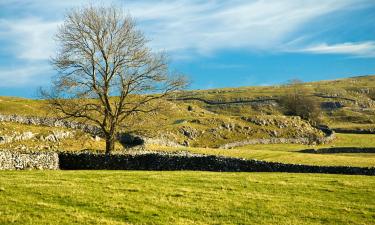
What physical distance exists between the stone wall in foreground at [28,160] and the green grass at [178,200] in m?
4.13

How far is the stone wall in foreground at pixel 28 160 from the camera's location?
32188mm

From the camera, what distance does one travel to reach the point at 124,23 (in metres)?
42.8

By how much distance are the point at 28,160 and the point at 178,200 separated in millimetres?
18616

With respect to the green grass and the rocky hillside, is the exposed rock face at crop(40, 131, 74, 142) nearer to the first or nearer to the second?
the rocky hillside

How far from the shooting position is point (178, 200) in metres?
21.1

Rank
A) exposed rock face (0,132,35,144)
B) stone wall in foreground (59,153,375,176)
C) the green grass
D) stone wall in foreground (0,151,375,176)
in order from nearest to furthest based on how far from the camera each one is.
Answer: the green grass, stone wall in foreground (0,151,375,176), stone wall in foreground (59,153,375,176), exposed rock face (0,132,35,144)

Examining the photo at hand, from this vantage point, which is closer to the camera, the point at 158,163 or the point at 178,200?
the point at 178,200

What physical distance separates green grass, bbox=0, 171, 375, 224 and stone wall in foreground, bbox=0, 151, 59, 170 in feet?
13.5

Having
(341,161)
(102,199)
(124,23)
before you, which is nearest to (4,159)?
(102,199)

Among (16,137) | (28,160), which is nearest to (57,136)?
(16,137)

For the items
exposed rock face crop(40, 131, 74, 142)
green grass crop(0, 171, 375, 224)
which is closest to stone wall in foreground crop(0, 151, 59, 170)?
green grass crop(0, 171, 375, 224)

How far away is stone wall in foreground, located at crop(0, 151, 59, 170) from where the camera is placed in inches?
1267

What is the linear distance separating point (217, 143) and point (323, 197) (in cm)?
6552

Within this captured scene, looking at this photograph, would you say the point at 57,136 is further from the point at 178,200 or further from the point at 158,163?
the point at 178,200
